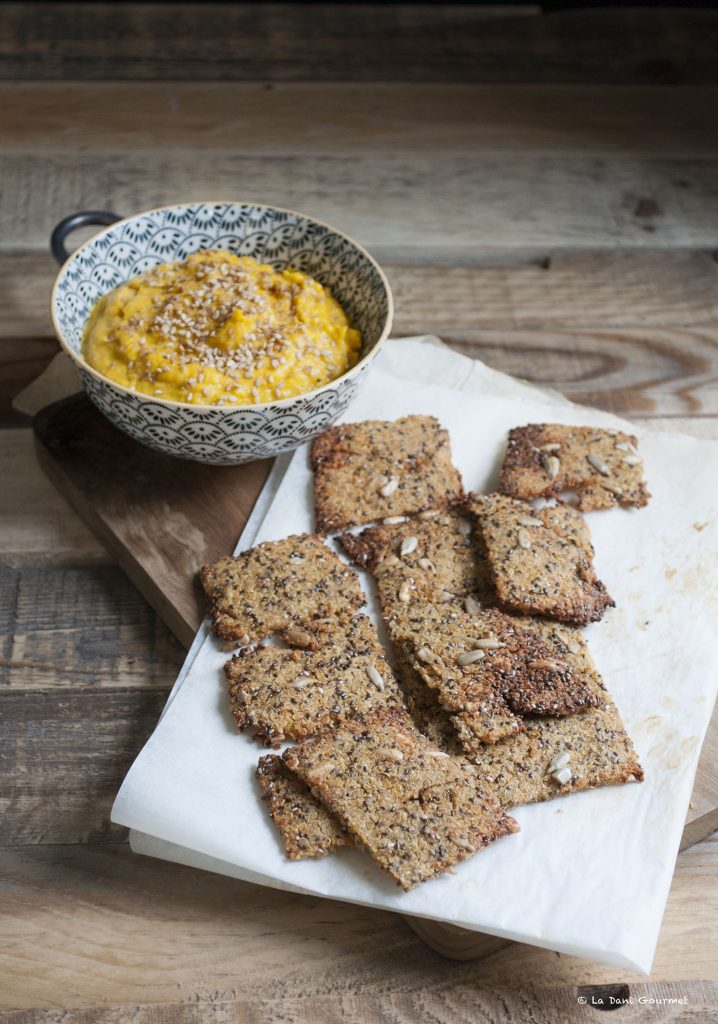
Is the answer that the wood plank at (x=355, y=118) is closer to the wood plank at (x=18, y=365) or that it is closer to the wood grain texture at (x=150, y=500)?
the wood plank at (x=18, y=365)

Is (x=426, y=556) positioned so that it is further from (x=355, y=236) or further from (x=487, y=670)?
(x=355, y=236)

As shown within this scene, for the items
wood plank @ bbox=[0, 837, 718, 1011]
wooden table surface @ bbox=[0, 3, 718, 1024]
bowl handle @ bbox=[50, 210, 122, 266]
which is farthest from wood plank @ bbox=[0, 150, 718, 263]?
wood plank @ bbox=[0, 837, 718, 1011]

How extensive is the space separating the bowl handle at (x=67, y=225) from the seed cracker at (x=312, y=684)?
1.27 metres

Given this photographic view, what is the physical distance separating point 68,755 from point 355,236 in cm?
216

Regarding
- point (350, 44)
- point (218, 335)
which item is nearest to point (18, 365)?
point (218, 335)

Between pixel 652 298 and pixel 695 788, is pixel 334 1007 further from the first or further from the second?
pixel 652 298

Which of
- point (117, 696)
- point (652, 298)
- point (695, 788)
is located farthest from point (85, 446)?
point (652, 298)

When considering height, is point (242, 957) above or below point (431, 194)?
below

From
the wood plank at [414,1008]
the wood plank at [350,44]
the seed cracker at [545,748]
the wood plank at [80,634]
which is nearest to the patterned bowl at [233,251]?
the wood plank at [80,634]

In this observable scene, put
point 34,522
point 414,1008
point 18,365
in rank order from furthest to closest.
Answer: point 18,365, point 34,522, point 414,1008

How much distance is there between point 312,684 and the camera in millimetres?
2121

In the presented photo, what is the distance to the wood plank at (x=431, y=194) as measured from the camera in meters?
3.65

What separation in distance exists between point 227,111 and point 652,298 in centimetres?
185

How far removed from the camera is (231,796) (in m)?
2.00
